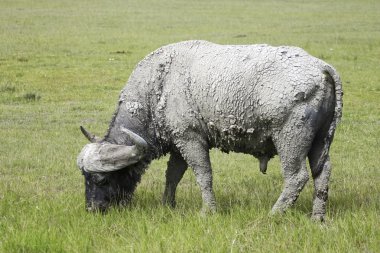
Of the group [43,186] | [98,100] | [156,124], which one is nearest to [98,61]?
[98,100]

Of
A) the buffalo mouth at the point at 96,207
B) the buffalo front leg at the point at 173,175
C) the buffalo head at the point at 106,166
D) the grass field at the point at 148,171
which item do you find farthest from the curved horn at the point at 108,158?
the buffalo front leg at the point at 173,175

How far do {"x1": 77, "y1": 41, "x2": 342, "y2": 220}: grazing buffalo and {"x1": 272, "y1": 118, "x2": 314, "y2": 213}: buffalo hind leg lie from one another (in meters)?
0.01

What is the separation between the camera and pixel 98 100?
60.9 ft

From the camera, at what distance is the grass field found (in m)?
6.37

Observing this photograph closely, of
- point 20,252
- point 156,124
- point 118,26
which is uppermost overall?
point 156,124

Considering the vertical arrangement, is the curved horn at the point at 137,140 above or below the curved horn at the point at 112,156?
above

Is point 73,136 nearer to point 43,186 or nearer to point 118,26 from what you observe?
point 43,186

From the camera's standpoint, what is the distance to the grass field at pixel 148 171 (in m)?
6.37

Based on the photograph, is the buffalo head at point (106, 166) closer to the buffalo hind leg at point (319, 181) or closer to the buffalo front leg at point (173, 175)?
the buffalo front leg at point (173, 175)

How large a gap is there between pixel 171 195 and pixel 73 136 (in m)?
5.90

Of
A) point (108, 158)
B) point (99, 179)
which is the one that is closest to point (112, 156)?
point (108, 158)

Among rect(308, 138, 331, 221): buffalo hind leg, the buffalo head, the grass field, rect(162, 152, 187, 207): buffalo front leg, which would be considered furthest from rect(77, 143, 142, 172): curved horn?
rect(308, 138, 331, 221): buffalo hind leg

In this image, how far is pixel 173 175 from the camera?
8750mm

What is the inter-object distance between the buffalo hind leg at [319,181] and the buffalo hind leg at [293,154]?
23cm
